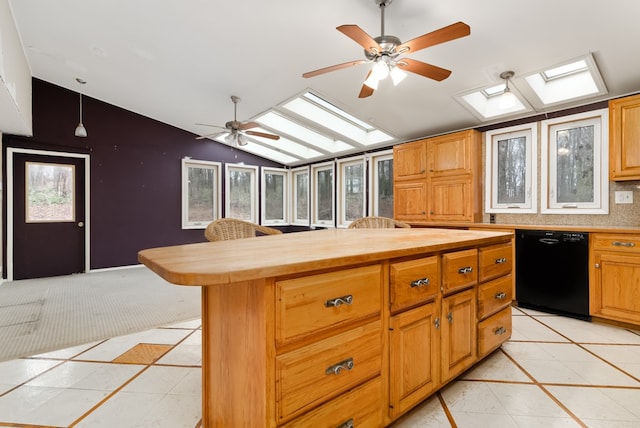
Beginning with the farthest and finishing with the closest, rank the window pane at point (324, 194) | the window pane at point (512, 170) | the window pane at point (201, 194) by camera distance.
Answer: the window pane at point (324, 194) < the window pane at point (201, 194) < the window pane at point (512, 170)

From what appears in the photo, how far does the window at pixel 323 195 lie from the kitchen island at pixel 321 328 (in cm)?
503

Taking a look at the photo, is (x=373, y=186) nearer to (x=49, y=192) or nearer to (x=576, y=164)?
(x=576, y=164)

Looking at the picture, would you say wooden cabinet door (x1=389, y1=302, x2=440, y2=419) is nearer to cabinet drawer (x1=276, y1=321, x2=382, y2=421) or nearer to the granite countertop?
cabinet drawer (x1=276, y1=321, x2=382, y2=421)

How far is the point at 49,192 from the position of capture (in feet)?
16.5

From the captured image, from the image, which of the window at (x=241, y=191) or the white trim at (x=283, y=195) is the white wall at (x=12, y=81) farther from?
the white trim at (x=283, y=195)

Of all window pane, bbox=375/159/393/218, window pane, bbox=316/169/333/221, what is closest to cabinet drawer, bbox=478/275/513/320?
window pane, bbox=375/159/393/218

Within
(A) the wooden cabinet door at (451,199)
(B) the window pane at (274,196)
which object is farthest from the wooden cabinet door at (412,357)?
(B) the window pane at (274,196)

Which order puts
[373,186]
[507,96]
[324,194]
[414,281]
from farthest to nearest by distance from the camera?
1. [324,194]
2. [373,186]
3. [507,96]
4. [414,281]

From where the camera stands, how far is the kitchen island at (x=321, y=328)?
3.14 feet

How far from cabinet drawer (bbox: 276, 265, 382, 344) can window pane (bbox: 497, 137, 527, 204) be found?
3469 mm

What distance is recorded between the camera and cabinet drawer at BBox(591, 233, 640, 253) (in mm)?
2627

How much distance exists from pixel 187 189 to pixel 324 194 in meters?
2.91

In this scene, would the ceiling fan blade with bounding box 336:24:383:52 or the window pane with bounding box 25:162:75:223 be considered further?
the window pane with bounding box 25:162:75:223

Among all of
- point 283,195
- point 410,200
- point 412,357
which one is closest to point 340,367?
point 412,357
